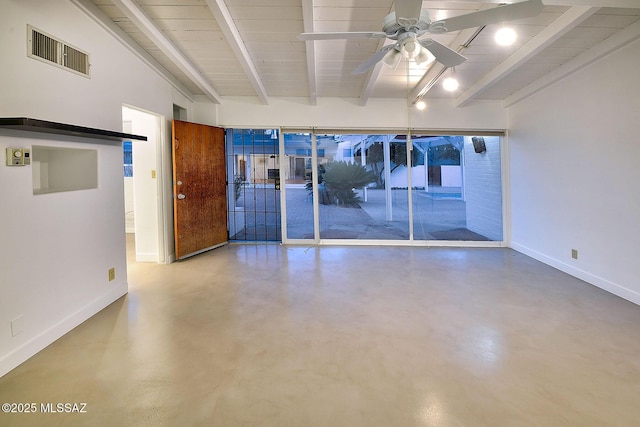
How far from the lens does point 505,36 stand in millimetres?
3117

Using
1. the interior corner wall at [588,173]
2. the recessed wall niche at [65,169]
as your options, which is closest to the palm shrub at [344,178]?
the interior corner wall at [588,173]

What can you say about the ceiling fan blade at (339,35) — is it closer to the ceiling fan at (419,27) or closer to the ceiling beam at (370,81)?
the ceiling fan at (419,27)

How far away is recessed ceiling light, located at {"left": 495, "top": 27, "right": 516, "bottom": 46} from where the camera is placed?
→ 3.07 meters

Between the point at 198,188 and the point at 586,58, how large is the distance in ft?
17.3

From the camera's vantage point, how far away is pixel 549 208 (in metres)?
4.44

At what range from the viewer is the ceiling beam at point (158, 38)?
9.19 feet

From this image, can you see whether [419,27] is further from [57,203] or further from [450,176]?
[450,176]

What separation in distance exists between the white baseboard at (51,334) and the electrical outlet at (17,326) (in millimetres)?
103

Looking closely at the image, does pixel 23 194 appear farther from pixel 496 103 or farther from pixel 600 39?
pixel 496 103

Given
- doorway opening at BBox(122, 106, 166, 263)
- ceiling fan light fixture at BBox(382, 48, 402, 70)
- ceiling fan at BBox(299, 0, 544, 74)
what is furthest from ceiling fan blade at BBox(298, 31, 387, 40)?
doorway opening at BBox(122, 106, 166, 263)

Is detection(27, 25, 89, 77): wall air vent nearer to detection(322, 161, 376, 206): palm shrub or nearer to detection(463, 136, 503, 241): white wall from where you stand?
detection(322, 161, 376, 206): palm shrub

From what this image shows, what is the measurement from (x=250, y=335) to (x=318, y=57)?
126 inches

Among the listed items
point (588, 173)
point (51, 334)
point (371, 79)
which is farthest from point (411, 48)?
point (51, 334)

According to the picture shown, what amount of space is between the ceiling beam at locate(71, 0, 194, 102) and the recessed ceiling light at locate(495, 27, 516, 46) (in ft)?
12.3
